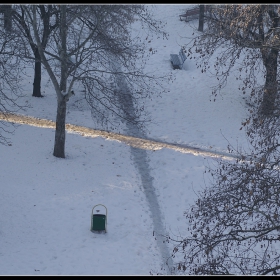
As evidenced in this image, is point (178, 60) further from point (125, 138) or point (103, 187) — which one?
point (103, 187)

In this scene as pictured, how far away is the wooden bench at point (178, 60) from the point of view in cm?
2589

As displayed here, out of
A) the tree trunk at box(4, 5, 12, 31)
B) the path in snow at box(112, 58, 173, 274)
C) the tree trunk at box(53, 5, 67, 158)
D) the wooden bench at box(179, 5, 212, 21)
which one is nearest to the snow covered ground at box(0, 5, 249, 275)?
the path in snow at box(112, 58, 173, 274)

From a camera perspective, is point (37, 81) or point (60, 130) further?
point (37, 81)

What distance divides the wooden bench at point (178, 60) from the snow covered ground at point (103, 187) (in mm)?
2697

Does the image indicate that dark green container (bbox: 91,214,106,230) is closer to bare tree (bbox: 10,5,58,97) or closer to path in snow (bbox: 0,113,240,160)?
path in snow (bbox: 0,113,240,160)

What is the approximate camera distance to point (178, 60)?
26.1m

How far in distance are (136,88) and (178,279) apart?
16.5 m

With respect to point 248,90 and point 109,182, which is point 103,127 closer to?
point 109,182

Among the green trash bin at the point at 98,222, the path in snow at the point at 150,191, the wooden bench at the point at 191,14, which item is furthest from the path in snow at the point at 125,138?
the wooden bench at the point at 191,14

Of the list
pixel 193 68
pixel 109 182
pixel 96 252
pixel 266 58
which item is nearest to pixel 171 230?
pixel 96 252

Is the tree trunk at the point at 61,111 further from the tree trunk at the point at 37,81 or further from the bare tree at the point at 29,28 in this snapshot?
the tree trunk at the point at 37,81

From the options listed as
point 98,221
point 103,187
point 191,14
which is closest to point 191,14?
point 191,14

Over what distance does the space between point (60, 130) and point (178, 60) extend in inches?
412

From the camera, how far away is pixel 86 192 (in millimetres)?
15820
